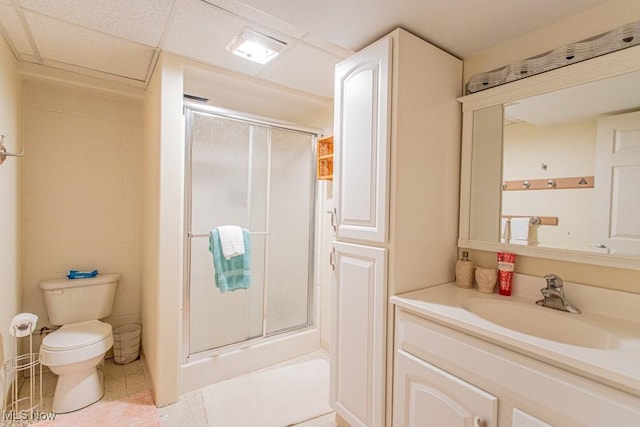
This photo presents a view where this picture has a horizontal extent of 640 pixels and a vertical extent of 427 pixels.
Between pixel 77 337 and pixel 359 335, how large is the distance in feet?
5.83

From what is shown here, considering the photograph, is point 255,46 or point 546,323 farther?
point 255,46

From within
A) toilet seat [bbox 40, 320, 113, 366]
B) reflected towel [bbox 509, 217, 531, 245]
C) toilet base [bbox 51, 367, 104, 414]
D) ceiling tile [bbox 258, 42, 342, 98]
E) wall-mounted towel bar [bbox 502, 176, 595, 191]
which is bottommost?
toilet base [bbox 51, 367, 104, 414]

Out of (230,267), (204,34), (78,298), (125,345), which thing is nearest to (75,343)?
(78,298)

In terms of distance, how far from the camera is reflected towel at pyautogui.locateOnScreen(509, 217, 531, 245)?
4.48 feet

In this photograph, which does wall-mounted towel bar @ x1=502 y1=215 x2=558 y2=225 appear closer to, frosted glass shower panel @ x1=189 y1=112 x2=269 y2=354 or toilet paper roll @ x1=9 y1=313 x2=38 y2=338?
frosted glass shower panel @ x1=189 y1=112 x2=269 y2=354

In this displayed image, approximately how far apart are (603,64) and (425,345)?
129 centimetres

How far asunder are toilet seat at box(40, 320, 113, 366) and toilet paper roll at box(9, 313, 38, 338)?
0.17 metres

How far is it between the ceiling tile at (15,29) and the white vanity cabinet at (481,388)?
90.3 inches

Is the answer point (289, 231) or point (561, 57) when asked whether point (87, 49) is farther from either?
point (561, 57)

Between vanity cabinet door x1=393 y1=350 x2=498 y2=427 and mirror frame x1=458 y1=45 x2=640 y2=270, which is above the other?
mirror frame x1=458 y1=45 x2=640 y2=270

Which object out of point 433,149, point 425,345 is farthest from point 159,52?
point 425,345

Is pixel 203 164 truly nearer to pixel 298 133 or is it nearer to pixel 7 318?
pixel 298 133

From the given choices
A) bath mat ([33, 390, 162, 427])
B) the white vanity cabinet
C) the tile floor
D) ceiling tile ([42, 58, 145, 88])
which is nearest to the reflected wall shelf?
the white vanity cabinet

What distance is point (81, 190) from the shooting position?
232 cm
